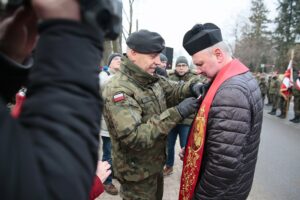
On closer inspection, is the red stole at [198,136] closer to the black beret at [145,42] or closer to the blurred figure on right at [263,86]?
the black beret at [145,42]

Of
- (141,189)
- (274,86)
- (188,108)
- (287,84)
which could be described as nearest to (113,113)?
(188,108)

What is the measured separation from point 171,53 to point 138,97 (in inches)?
241

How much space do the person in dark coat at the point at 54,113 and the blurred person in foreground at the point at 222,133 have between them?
134 centimetres

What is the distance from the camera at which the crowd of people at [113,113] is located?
0.55 metres

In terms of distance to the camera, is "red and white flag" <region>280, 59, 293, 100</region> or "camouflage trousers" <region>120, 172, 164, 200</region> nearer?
A: "camouflage trousers" <region>120, 172, 164, 200</region>

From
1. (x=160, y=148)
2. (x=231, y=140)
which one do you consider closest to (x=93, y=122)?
(x=231, y=140)

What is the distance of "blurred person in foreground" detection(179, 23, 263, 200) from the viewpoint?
1.84 meters

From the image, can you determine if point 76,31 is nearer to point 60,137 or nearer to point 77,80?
point 77,80

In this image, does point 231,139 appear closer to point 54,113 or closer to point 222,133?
point 222,133

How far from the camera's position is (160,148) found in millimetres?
2393

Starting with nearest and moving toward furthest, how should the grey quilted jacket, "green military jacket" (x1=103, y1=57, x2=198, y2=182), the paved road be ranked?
the grey quilted jacket → "green military jacket" (x1=103, y1=57, x2=198, y2=182) → the paved road

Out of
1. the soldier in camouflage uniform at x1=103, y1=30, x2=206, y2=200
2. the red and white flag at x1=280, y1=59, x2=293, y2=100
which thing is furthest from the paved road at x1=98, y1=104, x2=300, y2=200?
the red and white flag at x1=280, y1=59, x2=293, y2=100

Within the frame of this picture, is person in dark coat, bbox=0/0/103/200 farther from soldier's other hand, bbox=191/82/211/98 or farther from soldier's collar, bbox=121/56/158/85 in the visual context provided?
soldier's other hand, bbox=191/82/211/98

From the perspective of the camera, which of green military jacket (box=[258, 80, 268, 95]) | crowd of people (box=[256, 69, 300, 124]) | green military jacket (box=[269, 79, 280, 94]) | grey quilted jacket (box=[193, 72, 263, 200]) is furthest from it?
green military jacket (box=[258, 80, 268, 95])
